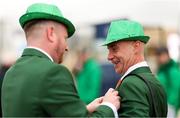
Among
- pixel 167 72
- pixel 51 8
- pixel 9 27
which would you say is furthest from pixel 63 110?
pixel 9 27

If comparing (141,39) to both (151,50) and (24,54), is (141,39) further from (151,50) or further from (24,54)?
(151,50)

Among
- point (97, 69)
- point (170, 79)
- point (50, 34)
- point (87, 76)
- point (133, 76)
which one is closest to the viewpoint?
point (50, 34)

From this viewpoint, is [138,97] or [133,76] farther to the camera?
[133,76]

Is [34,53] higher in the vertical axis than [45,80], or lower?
higher

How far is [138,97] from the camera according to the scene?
419 cm

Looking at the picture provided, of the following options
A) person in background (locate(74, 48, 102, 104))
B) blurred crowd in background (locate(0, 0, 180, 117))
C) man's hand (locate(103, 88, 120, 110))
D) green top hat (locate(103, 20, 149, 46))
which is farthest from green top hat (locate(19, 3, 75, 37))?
person in background (locate(74, 48, 102, 104))

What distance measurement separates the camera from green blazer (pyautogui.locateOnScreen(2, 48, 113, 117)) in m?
3.92

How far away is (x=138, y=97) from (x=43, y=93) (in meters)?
0.69

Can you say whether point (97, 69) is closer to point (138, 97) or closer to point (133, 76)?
point (133, 76)

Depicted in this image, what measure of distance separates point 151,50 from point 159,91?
11.8 meters

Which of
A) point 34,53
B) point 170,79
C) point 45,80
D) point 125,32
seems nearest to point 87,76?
point 170,79

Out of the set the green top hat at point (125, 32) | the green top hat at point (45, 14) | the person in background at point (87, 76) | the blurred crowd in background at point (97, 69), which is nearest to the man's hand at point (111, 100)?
the green top hat at point (125, 32)

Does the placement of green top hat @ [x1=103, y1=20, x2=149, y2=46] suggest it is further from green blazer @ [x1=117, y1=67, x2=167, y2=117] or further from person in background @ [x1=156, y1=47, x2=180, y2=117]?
person in background @ [x1=156, y1=47, x2=180, y2=117]

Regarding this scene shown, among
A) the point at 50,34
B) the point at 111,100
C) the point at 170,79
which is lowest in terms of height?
the point at 170,79
